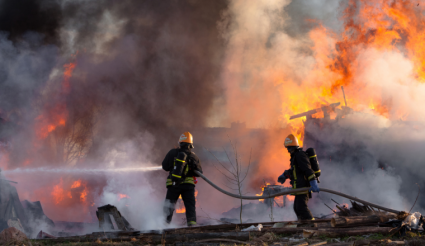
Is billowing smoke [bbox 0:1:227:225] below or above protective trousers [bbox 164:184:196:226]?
above

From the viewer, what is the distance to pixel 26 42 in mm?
13188

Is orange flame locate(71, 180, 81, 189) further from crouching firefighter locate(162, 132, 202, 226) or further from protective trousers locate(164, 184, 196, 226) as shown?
protective trousers locate(164, 184, 196, 226)

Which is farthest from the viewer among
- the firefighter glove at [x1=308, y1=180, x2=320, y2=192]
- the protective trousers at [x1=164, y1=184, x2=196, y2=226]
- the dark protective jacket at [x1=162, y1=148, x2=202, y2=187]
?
the dark protective jacket at [x1=162, y1=148, x2=202, y2=187]

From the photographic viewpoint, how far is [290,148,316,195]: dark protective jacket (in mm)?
4718

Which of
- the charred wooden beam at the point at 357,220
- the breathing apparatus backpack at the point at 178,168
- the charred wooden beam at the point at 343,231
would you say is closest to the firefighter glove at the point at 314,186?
the charred wooden beam at the point at 357,220

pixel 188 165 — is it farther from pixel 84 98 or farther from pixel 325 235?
pixel 84 98

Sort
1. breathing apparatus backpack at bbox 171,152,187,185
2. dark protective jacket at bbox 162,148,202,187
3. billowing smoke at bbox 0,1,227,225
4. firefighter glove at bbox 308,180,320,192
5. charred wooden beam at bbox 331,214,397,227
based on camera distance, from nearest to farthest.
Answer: charred wooden beam at bbox 331,214,397,227, firefighter glove at bbox 308,180,320,192, breathing apparatus backpack at bbox 171,152,187,185, dark protective jacket at bbox 162,148,202,187, billowing smoke at bbox 0,1,227,225

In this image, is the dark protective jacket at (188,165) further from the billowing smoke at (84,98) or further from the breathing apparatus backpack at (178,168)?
the billowing smoke at (84,98)

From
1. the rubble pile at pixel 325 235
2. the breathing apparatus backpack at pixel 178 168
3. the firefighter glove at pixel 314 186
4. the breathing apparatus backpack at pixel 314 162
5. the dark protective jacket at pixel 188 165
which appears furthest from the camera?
the dark protective jacket at pixel 188 165

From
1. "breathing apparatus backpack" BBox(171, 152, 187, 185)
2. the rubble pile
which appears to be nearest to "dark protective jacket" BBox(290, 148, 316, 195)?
the rubble pile

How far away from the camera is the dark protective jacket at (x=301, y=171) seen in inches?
186

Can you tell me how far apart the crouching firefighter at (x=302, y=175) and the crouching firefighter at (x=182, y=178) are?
6.20 feet

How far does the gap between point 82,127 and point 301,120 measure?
13.3 m

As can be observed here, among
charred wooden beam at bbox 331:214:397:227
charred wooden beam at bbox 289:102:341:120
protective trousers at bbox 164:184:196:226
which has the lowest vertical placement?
charred wooden beam at bbox 331:214:397:227
